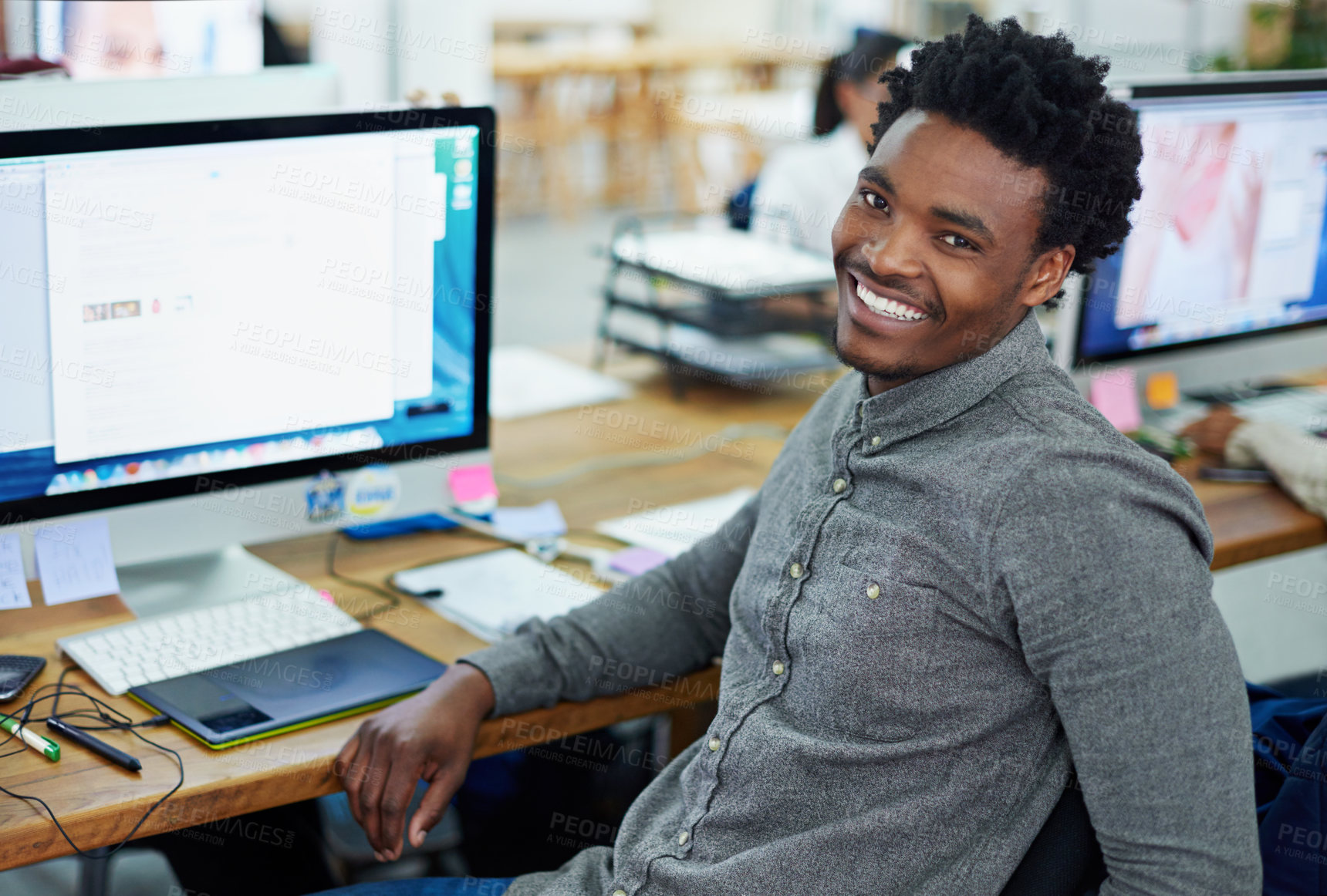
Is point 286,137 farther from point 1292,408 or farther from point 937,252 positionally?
point 1292,408

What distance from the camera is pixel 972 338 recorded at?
1061mm

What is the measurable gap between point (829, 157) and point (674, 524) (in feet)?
5.99

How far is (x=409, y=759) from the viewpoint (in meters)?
1.18

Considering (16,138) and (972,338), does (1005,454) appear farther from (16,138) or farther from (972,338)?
(16,138)

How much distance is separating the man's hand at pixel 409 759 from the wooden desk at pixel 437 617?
3 cm

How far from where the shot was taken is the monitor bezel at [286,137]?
128cm

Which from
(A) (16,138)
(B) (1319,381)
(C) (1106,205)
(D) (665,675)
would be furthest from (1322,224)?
(A) (16,138)

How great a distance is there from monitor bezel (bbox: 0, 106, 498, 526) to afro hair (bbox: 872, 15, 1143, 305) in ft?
1.98

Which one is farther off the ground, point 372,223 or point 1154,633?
point 372,223

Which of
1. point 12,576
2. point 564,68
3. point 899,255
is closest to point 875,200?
point 899,255

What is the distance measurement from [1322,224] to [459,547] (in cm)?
150

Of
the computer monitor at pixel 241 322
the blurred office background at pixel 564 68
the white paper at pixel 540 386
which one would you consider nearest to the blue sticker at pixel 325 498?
the computer monitor at pixel 241 322

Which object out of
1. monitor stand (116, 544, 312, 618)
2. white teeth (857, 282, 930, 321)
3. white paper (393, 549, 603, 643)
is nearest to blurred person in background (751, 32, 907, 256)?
white paper (393, 549, 603, 643)

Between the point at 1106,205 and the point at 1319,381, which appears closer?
the point at 1106,205
